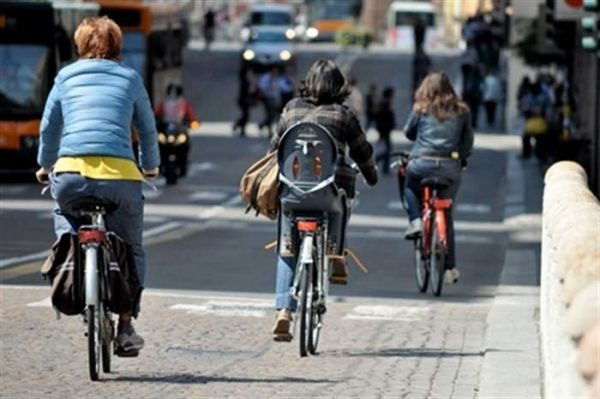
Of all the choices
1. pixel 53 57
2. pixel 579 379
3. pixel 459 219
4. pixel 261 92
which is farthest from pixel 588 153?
pixel 579 379

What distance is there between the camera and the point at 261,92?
5459cm

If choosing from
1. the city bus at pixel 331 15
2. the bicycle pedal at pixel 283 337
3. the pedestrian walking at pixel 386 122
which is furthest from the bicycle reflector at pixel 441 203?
the city bus at pixel 331 15

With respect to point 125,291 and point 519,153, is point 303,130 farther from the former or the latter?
point 519,153

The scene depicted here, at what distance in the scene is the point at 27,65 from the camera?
119ft

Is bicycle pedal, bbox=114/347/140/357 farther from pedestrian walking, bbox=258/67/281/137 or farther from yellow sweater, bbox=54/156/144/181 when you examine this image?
pedestrian walking, bbox=258/67/281/137

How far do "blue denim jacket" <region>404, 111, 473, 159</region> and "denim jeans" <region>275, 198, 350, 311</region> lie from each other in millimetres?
5027

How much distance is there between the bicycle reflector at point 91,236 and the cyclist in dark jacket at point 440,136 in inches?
277

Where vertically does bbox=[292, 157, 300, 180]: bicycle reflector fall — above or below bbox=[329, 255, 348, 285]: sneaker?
above

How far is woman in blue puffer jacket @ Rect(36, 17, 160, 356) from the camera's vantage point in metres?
10.6

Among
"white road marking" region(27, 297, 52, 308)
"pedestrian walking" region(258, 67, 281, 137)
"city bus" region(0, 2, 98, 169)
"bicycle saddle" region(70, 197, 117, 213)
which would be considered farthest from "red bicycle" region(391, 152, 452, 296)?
"pedestrian walking" region(258, 67, 281, 137)

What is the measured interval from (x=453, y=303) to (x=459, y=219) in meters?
16.0

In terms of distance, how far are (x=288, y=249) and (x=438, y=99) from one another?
17.3 ft

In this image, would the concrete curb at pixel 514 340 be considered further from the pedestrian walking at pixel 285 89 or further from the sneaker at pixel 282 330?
the pedestrian walking at pixel 285 89

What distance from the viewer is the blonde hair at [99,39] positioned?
35.5ft
